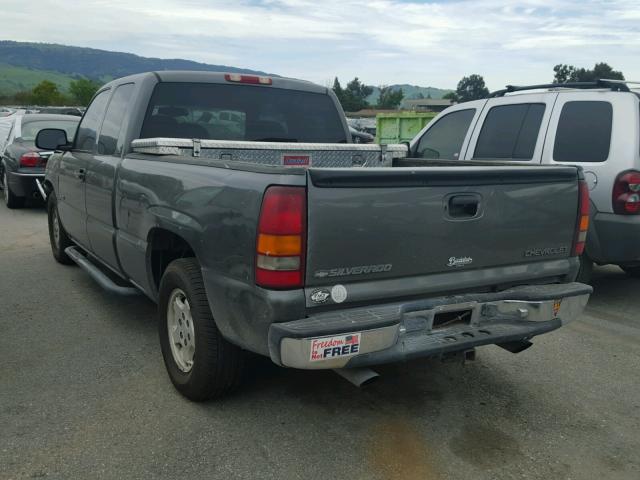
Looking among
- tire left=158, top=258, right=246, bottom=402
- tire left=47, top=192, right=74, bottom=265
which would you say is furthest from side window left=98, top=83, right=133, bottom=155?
tire left=47, top=192, right=74, bottom=265

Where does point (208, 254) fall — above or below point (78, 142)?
below

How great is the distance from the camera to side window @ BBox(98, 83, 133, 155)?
454 cm

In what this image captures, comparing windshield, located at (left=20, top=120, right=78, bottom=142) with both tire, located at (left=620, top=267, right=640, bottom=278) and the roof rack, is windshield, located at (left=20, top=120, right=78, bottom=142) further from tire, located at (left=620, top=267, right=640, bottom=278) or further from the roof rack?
tire, located at (left=620, top=267, right=640, bottom=278)

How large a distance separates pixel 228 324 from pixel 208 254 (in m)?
0.37

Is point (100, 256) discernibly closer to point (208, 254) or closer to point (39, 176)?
point (208, 254)

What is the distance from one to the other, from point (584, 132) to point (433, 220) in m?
3.16

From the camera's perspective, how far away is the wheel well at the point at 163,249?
3654 mm

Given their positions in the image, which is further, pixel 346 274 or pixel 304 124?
pixel 304 124

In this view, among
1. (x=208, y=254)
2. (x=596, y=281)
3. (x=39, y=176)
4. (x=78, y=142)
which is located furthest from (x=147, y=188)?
(x=39, y=176)

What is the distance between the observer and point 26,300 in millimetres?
5414

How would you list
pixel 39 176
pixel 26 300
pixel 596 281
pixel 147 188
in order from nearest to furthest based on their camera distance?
pixel 147 188 < pixel 26 300 < pixel 596 281 < pixel 39 176

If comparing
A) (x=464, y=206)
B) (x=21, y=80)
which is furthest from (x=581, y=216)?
(x=21, y=80)

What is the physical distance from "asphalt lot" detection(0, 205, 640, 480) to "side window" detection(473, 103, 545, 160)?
1982mm

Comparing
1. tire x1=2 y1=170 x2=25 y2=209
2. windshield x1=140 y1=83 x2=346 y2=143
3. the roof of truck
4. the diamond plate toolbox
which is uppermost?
the roof of truck
